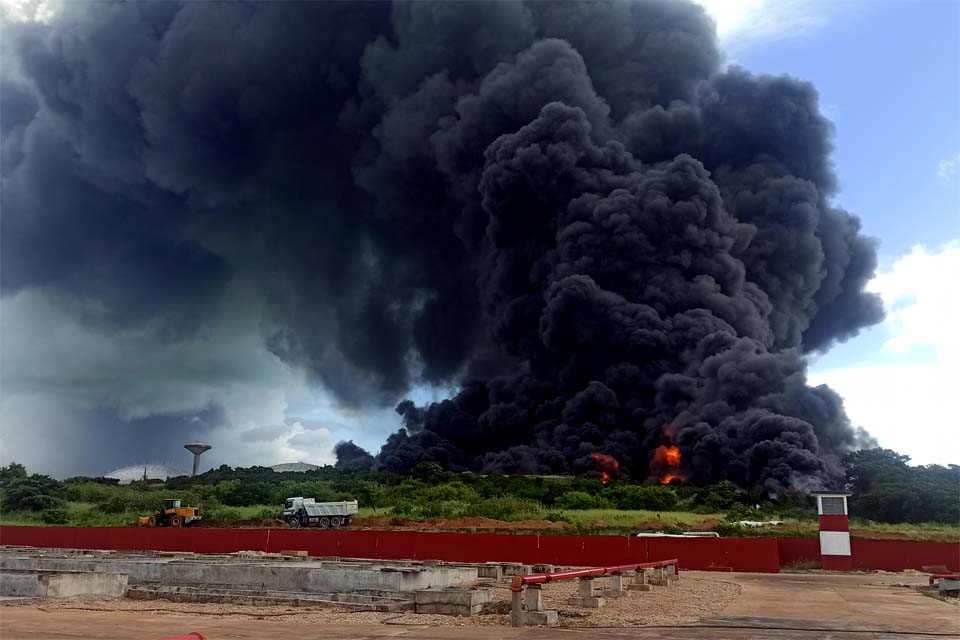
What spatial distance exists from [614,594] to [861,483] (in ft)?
177

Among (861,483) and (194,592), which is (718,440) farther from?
(194,592)

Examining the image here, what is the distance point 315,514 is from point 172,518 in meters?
8.79

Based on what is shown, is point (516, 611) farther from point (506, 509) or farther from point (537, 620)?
point (506, 509)

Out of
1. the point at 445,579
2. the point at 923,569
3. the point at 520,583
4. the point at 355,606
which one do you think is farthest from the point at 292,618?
the point at 923,569

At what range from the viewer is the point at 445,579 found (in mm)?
19609

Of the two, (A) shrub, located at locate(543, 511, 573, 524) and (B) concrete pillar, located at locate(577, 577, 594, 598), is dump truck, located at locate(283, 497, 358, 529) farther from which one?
(B) concrete pillar, located at locate(577, 577, 594, 598)

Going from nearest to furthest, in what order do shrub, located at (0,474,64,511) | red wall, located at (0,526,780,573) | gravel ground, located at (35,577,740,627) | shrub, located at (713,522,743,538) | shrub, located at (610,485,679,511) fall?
gravel ground, located at (35,577,740,627)
red wall, located at (0,526,780,573)
shrub, located at (713,522,743,538)
shrub, located at (610,485,679,511)
shrub, located at (0,474,64,511)

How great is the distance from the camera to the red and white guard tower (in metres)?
30.6

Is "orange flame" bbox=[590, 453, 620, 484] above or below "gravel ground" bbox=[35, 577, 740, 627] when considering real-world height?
above

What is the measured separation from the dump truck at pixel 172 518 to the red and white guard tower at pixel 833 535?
35540 mm

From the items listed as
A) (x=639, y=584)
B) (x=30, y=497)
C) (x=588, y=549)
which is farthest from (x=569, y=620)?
(x=30, y=497)

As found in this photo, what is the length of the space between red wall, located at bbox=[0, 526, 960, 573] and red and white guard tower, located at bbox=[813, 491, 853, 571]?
2.11 ft

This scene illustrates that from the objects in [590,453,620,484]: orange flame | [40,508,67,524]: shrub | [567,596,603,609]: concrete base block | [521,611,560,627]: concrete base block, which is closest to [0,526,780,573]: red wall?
[567,596,603,609]: concrete base block

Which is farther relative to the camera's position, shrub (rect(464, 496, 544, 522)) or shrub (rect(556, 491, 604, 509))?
shrub (rect(556, 491, 604, 509))
